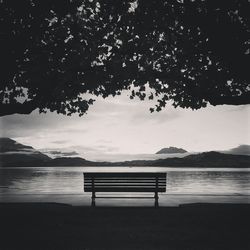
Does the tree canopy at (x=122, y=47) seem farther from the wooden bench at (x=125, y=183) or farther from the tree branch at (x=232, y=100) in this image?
the wooden bench at (x=125, y=183)

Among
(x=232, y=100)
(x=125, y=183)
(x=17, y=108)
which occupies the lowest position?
(x=125, y=183)

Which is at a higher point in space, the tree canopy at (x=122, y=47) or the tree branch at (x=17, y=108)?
the tree canopy at (x=122, y=47)

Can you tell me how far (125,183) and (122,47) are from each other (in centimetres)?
462

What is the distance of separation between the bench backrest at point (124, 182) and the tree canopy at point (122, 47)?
3.11m

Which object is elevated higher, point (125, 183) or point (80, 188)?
point (125, 183)

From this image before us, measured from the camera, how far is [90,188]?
1385 cm

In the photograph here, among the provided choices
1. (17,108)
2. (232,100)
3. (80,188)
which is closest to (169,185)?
(80,188)

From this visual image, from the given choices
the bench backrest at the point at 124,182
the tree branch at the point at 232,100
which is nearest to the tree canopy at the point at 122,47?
the tree branch at the point at 232,100

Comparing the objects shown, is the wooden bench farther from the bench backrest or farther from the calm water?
the calm water

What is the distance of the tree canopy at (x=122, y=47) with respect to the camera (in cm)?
1270

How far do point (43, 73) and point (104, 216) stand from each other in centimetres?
515

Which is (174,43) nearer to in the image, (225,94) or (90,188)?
(225,94)

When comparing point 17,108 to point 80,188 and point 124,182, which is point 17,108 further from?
point 80,188

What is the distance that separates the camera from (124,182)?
1380cm
